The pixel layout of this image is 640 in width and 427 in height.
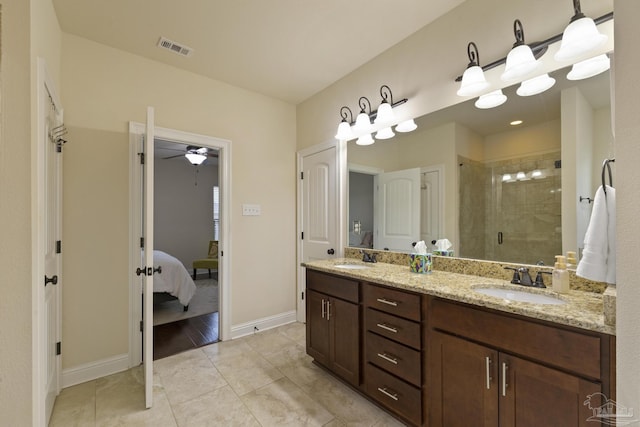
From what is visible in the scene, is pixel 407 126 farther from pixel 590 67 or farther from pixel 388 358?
pixel 388 358

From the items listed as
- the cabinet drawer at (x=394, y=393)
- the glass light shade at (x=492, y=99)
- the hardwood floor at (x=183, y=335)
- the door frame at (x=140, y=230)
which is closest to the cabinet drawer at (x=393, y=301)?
the cabinet drawer at (x=394, y=393)

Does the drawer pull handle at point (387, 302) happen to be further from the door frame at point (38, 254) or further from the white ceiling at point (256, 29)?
the white ceiling at point (256, 29)

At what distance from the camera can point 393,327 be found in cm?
165

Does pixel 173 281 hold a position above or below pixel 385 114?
below

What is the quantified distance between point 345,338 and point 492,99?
6.30ft

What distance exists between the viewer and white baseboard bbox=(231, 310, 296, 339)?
116 inches

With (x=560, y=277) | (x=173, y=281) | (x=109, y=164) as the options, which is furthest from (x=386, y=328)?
(x=173, y=281)

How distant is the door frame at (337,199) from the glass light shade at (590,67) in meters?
1.78

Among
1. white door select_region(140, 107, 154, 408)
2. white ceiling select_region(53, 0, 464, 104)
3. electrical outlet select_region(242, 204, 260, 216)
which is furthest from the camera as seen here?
electrical outlet select_region(242, 204, 260, 216)

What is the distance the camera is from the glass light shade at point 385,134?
2412mm

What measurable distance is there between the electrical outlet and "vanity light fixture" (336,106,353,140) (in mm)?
1237

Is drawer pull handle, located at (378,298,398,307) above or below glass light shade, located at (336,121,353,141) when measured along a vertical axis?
below

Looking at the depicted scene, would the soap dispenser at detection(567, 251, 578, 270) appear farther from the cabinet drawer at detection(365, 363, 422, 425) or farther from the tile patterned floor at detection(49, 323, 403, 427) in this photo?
the tile patterned floor at detection(49, 323, 403, 427)

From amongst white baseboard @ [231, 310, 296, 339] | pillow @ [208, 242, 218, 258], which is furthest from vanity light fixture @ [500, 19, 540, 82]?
pillow @ [208, 242, 218, 258]
